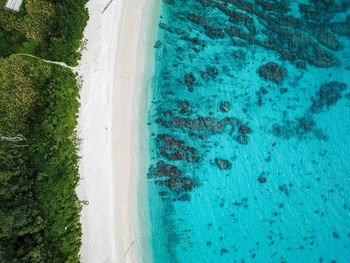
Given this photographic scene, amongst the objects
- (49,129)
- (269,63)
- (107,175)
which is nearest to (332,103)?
(269,63)

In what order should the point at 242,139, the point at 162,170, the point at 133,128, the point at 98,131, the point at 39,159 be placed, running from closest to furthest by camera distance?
the point at 39,159 → the point at 98,131 → the point at 133,128 → the point at 162,170 → the point at 242,139

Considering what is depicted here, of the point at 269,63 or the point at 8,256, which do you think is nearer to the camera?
the point at 8,256

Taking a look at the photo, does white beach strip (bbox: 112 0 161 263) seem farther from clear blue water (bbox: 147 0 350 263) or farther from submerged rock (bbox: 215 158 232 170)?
submerged rock (bbox: 215 158 232 170)

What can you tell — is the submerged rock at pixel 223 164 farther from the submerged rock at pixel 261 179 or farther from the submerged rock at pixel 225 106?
the submerged rock at pixel 225 106

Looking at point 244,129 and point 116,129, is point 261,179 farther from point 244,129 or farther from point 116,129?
point 116,129

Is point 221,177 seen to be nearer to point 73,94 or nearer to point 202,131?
point 202,131

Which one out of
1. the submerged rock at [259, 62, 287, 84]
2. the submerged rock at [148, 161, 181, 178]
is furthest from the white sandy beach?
the submerged rock at [259, 62, 287, 84]

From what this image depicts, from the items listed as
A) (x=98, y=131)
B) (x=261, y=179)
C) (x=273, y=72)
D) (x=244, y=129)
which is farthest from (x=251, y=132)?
(x=98, y=131)
